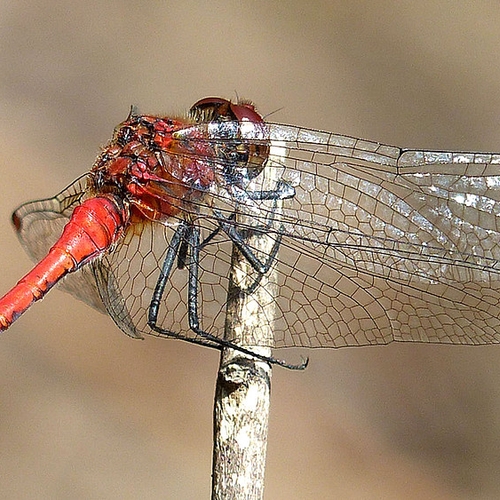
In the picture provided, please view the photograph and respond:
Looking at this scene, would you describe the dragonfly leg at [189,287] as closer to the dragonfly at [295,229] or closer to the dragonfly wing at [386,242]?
the dragonfly at [295,229]

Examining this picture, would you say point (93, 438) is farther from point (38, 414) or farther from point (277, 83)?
point (277, 83)

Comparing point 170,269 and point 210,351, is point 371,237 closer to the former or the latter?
point 170,269

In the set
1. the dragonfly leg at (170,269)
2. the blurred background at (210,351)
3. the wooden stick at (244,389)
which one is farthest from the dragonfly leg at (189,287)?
the blurred background at (210,351)

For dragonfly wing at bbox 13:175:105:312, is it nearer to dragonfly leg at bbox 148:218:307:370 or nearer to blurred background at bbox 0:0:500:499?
dragonfly leg at bbox 148:218:307:370

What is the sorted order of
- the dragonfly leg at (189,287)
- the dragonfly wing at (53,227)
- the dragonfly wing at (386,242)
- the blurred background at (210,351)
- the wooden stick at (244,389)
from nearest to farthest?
the wooden stick at (244,389), the dragonfly wing at (386,242), the dragonfly leg at (189,287), the dragonfly wing at (53,227), the blurred background at (210,351)

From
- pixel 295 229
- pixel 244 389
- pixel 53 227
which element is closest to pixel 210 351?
pixel 53 227

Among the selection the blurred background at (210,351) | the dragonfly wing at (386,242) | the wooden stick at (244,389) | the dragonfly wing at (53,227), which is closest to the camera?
the wooden stick at (244,389)
